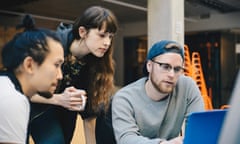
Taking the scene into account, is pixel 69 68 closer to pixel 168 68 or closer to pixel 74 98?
pixel 74 98

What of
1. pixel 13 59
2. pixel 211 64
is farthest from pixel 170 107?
pixel 211 64

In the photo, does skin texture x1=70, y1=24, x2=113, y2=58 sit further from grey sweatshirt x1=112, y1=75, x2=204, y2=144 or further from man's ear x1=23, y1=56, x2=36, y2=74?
man's ear x1=23, y1=56, x2=36, y2=74

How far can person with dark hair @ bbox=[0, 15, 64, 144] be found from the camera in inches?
43.2

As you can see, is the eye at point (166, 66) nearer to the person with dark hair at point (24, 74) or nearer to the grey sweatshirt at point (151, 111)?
the grey sweatshirt at point (151, 111)

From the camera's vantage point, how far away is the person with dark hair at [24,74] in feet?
3.60

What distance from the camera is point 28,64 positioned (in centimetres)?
127

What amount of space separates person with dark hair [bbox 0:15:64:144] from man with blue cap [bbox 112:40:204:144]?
410mm

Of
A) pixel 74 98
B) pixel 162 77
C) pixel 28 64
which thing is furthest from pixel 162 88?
pixel 28 64

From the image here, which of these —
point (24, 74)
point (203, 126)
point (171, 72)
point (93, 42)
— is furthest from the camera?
point (93, 42)

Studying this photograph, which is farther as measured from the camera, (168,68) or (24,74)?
(168,68)

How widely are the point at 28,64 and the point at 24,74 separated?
38 millimetres

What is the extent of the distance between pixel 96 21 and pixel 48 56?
28.7 inches

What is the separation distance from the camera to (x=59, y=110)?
2115mm

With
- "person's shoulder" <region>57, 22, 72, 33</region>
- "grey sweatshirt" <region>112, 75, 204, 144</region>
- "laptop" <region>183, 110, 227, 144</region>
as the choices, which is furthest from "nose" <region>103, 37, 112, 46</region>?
"laptop" <region>183, 110, 227, 144</region>
